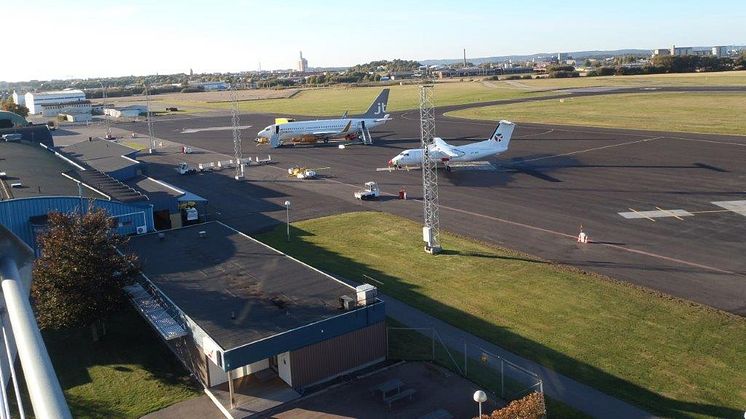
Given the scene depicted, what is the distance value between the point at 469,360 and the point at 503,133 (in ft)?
181

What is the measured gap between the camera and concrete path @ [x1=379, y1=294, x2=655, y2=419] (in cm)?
2689

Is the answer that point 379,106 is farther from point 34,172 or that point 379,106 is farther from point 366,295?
point 366,295

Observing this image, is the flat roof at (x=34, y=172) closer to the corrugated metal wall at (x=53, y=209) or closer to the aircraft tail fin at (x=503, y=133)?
the corrugated metal wall at (x=53, y=209)

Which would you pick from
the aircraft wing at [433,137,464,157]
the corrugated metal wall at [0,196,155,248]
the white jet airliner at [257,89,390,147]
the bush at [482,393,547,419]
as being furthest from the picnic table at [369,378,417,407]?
the white jet airliner at [257,89,390,147]

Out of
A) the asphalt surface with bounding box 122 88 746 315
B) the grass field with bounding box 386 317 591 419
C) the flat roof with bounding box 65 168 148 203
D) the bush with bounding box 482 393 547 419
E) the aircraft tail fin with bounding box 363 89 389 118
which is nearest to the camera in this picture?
the bush with bounding box 482 393 547 419

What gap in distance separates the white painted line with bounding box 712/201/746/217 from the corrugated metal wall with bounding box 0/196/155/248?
171ft

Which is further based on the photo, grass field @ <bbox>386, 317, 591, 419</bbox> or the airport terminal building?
the airport terminal building

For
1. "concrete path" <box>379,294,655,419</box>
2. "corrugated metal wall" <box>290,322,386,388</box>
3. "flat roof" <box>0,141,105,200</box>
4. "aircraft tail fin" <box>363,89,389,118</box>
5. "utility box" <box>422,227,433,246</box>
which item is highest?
"aircraft tail fin" <box>363,89,389,118</box>

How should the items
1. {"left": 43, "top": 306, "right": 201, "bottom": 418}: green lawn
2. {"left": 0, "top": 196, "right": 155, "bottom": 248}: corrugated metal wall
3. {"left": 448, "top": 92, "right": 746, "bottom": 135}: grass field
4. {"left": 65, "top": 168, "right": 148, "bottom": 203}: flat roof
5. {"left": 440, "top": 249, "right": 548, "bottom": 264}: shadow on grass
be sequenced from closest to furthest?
{"left": 43, "top": 306, "right": 201, "bottom": 418}: green lawn < {"left": 0, "top": 196, "right": 155, "bottom": 248}: corrugated metal wall < {"left": 440, "top": 249, "right": 548, "bottom": 264}: shadow on grass < {"left": 65, "top": 168, "right": 148, "bottom": 203}: flat roof < {"left": 448, "top": 92, "right": 746, "bottom": 135}: grass field

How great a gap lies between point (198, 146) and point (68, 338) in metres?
89.6

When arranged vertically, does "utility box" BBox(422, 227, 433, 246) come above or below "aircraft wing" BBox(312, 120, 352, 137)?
below

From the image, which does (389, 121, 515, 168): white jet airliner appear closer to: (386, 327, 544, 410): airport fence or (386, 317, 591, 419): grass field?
(386, 317, 591, 419): grass field

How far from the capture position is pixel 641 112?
431 feet

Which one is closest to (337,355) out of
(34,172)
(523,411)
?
(523,411)
